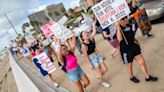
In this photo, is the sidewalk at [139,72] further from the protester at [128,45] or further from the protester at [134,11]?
the protester at [128,45]

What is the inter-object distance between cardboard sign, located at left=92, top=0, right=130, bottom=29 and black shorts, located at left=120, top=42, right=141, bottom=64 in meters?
0.74

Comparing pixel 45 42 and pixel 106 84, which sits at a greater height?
pixel 45 42

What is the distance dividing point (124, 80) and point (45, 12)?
425ft

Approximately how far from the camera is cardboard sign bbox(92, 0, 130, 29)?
7.62 meters

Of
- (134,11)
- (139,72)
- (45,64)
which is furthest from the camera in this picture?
(45,64)

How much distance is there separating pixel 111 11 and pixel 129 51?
1.17 m

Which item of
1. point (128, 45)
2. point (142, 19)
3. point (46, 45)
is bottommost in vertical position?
point (46, 45)

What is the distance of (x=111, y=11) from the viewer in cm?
774

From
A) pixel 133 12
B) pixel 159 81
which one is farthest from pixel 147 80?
pixel 133 12

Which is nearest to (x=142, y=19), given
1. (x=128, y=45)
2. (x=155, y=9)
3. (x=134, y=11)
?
(x=134, y=11)

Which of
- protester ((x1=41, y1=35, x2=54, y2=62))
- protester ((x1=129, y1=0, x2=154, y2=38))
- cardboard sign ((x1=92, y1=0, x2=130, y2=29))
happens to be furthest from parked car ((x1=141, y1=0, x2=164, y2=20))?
cardboard sign ((x1=92, y1=0, x2=130, y2=29))

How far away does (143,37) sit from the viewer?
41.0 feet

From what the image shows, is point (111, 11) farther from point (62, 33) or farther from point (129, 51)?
point (62, 33)

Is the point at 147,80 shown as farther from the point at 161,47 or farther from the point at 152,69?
the point at 161,47
